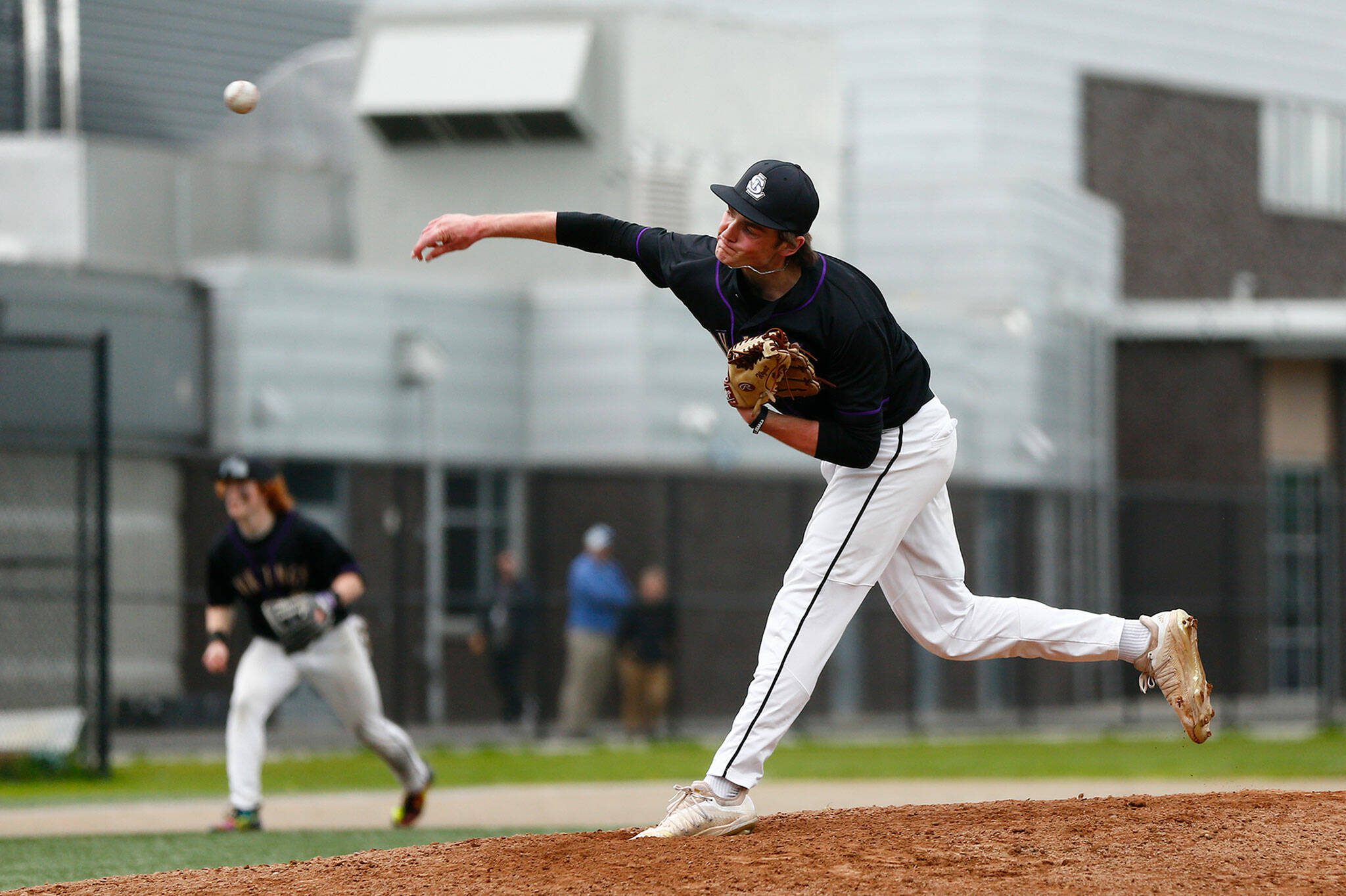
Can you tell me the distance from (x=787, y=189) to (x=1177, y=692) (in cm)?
221

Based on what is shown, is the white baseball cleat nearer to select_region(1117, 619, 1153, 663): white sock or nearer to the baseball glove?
the baseball glove

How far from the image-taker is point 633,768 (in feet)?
47.8

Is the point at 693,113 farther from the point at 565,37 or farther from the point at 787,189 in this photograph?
the point at 787,189

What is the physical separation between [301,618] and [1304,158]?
24619 mm

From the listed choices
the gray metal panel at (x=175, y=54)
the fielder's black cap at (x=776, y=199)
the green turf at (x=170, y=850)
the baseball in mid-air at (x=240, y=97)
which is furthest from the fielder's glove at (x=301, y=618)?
the gray metal panel at (x=175, y=54)

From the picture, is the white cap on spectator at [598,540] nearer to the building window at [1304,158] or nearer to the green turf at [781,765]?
the green turf at [781,765]

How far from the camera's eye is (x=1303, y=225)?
99.8ft

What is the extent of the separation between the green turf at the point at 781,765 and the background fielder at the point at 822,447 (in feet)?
23.0

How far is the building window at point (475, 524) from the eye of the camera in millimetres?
20531

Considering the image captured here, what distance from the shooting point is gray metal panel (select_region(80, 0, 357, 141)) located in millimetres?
25172

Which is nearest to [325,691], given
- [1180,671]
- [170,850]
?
[170,850]

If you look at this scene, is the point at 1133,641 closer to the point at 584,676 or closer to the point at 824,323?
the point at 824,323

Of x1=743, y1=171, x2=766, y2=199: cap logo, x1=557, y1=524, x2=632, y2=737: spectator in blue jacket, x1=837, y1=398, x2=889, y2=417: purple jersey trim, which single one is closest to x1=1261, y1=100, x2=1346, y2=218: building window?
x1=557, y1=524, x2=632, y2=737: spectator in blue jacket

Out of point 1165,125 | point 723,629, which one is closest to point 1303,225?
point 1165,125
